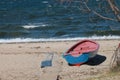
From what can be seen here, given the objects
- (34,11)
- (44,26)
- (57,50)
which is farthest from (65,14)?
(57,50)

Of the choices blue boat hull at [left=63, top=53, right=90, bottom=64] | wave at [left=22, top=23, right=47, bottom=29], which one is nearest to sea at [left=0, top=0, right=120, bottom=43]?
wave at [left=22, top=23, right=47, bottom=29]

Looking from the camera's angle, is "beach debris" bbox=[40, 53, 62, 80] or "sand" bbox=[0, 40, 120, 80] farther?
"sand" bbox=[0, 40, 120, 80]

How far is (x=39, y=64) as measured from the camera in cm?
1886

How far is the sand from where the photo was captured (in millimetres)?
16547

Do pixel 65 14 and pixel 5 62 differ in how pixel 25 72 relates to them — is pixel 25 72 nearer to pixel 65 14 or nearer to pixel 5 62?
pixel 5 62

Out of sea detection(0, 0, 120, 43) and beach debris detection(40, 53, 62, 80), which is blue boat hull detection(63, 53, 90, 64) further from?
sea detection(0, 0, 120, 43)

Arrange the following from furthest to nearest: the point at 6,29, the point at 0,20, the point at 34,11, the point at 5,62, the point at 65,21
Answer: the point at 34,11, the point at 0,20, the point at 65,21, the point at 6,29, the point at 5,62

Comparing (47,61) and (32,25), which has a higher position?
(47,61)

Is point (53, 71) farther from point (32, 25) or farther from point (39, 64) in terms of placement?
point (32, 25)

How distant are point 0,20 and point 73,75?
2363cm

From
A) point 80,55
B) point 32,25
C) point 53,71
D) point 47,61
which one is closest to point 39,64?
point 47,61

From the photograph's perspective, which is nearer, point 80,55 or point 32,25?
point 80,55

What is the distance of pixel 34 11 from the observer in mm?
44438

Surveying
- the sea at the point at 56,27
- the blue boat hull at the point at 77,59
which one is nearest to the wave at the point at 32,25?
the sea at the point at 56,27
